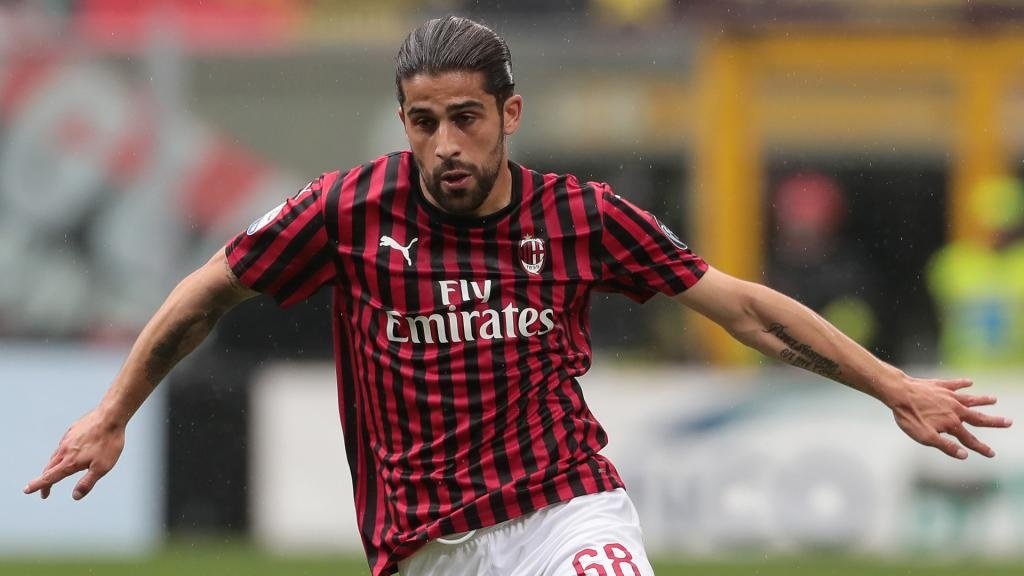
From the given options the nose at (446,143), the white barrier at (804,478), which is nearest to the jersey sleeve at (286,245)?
the nose at (446,143)

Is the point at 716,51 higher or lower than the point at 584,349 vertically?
higher

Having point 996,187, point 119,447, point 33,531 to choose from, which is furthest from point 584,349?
point 996,187

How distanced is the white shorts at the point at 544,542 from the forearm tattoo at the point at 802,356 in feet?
1.97

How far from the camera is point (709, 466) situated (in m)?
11.6

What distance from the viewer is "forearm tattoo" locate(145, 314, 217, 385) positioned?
5.18 m

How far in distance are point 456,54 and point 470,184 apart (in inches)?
12.8

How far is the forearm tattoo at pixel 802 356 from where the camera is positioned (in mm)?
5207

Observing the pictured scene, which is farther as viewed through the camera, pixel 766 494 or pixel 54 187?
pixel 54 187

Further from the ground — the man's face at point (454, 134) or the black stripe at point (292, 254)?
the man's face at point (454, 134)

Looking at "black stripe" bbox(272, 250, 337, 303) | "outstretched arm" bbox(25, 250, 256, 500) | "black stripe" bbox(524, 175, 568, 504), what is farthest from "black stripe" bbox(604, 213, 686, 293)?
"outstretched arm" bbox(25, 250, 256, 500)

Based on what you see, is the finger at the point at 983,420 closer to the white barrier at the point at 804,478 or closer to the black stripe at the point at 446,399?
the black stripe at the point at 446,399

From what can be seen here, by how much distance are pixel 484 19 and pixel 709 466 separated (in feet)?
16.6

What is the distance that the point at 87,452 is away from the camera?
5.17 metres

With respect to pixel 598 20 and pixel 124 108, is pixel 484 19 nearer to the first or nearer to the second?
pixel 598 20
